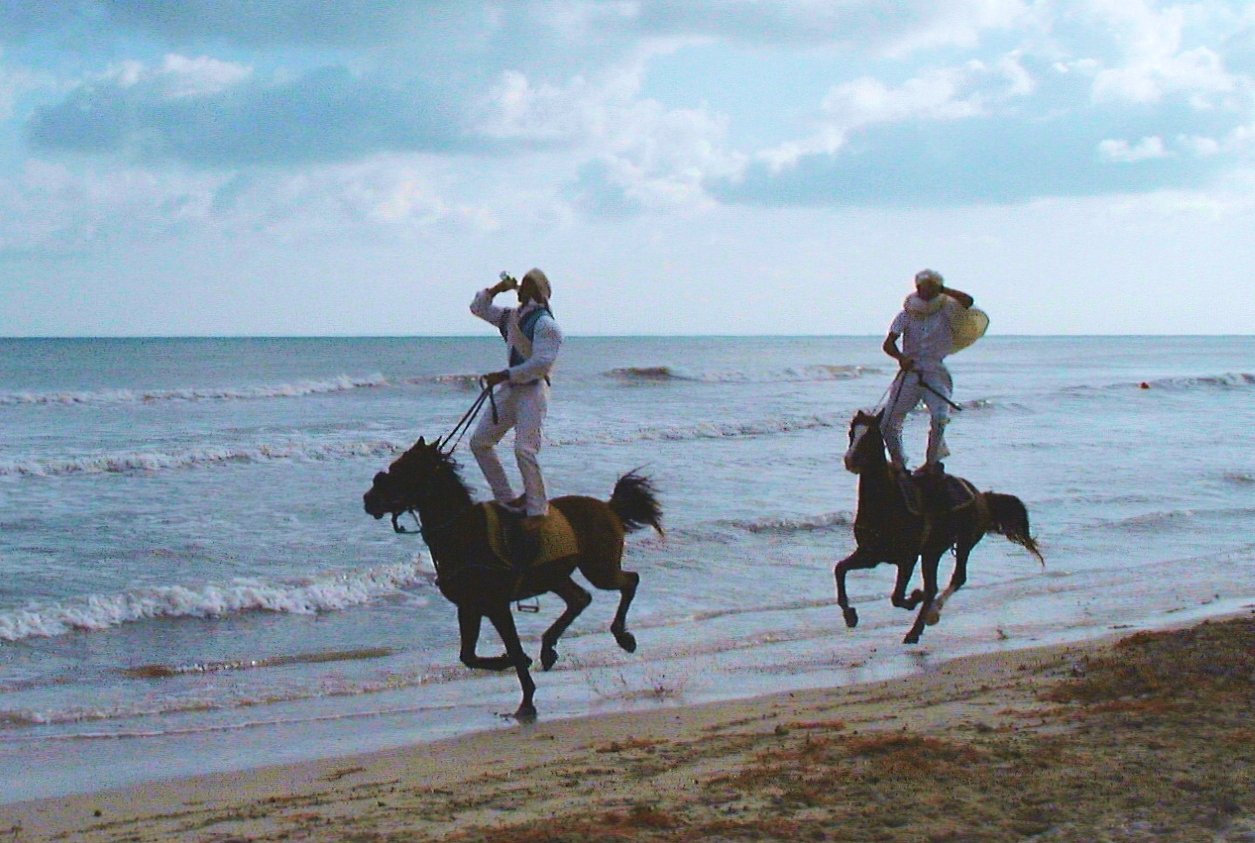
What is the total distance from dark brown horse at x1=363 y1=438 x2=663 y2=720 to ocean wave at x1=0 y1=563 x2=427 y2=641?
13.6ft

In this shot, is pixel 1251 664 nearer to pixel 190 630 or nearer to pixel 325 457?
pixel 190 630

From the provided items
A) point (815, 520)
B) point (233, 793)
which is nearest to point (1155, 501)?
point (815, 520)

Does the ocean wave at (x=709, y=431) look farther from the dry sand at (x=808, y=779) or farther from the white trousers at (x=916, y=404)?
the dry sand at (x=808, y=779)

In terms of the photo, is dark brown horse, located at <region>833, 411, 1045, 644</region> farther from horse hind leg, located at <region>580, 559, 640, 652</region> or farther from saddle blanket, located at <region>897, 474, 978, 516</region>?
horse hind leg, located at <region>580, 559, 640, 652</region>

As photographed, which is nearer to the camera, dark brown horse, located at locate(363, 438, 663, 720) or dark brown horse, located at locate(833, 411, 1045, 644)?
dark brown horse, located at locate(363, 438, 663, 720)

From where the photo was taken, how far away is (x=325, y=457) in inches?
1069

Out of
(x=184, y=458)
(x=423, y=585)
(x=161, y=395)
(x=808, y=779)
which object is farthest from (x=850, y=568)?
(x=161, y=395)

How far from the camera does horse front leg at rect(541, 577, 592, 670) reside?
9.09m

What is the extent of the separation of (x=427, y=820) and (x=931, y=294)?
6.57m

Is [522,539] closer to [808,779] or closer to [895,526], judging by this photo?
[895,526]

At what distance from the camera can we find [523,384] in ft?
29.6

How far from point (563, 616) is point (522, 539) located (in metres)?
0.78

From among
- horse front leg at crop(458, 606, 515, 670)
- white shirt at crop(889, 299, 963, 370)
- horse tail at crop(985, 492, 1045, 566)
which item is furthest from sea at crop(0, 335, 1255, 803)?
white shirt at crop(889, 299, 963, 370)

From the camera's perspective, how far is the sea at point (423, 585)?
8.89 metres
